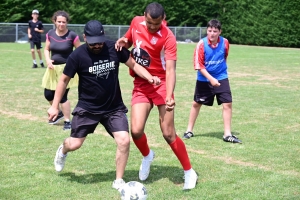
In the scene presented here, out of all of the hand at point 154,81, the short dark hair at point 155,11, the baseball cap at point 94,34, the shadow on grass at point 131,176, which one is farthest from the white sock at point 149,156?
the short dark hair at point 155,11

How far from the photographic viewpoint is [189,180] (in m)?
5.55

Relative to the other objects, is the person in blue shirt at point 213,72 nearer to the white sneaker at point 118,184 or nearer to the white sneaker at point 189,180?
the white sneaker at point 189,180

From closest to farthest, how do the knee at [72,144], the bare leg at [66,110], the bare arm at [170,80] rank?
the bare arm at [170,80], the knee at [72,144], the bare leg at [66,110]

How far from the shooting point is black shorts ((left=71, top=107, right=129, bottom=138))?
567cm

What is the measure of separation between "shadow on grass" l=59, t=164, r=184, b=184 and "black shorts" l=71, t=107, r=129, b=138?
1.72ft

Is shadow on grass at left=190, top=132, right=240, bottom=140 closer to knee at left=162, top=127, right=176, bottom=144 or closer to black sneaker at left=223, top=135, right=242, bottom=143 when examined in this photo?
black sneaker at left=223, top=135, right=242, bottom=143

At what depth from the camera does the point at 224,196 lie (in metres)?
5.26

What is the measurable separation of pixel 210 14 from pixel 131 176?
4350 cm

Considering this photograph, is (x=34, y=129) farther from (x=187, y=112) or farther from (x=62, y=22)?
(x=187, y=112)

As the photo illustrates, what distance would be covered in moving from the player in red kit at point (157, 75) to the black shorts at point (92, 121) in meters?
0.15

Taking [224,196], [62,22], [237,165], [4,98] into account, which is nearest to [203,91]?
[237,165]

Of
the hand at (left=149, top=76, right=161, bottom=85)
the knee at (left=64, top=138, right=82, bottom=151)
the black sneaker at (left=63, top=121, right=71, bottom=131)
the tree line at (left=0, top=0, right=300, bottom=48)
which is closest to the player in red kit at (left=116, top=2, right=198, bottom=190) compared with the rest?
the hand at (left=149, top=76, right=161, bottom=85)

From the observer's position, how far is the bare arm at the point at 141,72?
218 inches

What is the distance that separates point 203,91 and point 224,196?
124 inches
